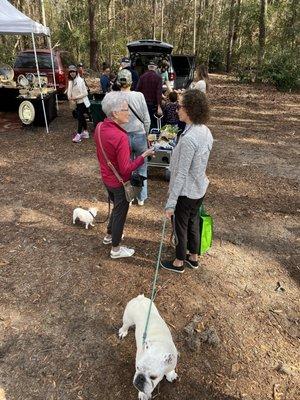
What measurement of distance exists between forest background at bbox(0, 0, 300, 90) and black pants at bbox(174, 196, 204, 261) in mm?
13678

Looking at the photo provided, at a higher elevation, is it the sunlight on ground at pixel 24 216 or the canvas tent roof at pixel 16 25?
the canvas tent roof at pixel 16 25

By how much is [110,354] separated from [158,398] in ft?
1.74

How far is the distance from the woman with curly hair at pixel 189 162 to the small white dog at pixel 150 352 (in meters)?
0.86

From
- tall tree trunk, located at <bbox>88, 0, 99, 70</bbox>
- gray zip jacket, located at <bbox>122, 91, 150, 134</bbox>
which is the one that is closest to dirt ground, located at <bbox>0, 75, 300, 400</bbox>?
gray zip jacket, located at <bbox>122, 91, 150, 134</bbox>

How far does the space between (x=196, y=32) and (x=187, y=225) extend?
966 inches

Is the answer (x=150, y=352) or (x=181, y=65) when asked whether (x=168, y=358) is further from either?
(x=181, y=65)

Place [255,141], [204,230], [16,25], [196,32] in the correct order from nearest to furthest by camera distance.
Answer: [204,230], [16,25], [255,141], [196,32]

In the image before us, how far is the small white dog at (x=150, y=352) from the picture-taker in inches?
79.9

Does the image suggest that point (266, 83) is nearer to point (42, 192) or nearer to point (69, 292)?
point (42, 192)

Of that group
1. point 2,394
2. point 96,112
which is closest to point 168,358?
point 2,394

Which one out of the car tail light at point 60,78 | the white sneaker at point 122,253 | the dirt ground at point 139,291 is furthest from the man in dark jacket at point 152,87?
the car tail light at point 60,78

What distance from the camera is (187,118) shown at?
2904 mm

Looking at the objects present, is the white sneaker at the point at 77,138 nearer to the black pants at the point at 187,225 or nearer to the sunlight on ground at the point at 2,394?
the black pants at the point at 187,225

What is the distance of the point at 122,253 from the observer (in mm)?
3910
